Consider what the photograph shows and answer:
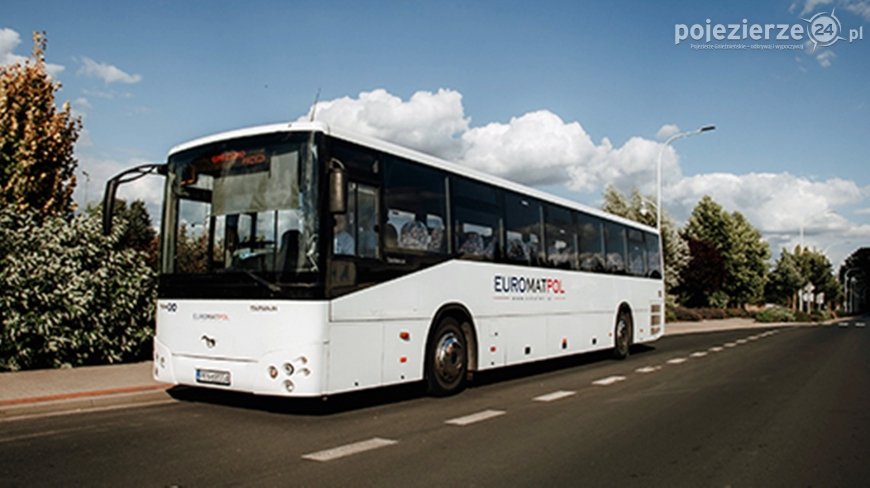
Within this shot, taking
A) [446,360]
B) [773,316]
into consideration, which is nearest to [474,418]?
[446,360]

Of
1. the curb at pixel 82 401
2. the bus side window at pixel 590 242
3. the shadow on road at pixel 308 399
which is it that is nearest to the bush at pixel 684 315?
the bus side window at pixel 590 242

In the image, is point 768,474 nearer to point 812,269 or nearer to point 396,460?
point 396,460

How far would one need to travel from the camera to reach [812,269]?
119500 mm

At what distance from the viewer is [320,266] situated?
25.2 feet

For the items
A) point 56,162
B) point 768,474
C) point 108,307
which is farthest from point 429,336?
point 56,162

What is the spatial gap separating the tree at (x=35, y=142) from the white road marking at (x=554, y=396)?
9400 mm

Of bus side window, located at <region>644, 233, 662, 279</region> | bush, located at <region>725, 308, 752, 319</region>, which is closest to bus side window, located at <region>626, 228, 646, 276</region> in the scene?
bus side window, located at <region>644, 233, 662, 279</region>

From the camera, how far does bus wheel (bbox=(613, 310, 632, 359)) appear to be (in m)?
16.3

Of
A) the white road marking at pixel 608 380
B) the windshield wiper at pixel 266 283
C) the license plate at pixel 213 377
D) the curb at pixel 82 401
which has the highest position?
the windshield wiper at pixel 266 283

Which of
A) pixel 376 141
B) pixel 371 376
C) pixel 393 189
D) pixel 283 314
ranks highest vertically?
pixel 376 141

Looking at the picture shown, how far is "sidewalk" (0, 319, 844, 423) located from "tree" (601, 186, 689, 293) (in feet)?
142

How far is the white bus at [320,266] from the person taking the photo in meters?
7.71

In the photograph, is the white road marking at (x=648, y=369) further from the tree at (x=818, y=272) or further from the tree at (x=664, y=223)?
the tree at (x=818, y=272)

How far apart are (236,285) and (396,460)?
2969 millimetres
